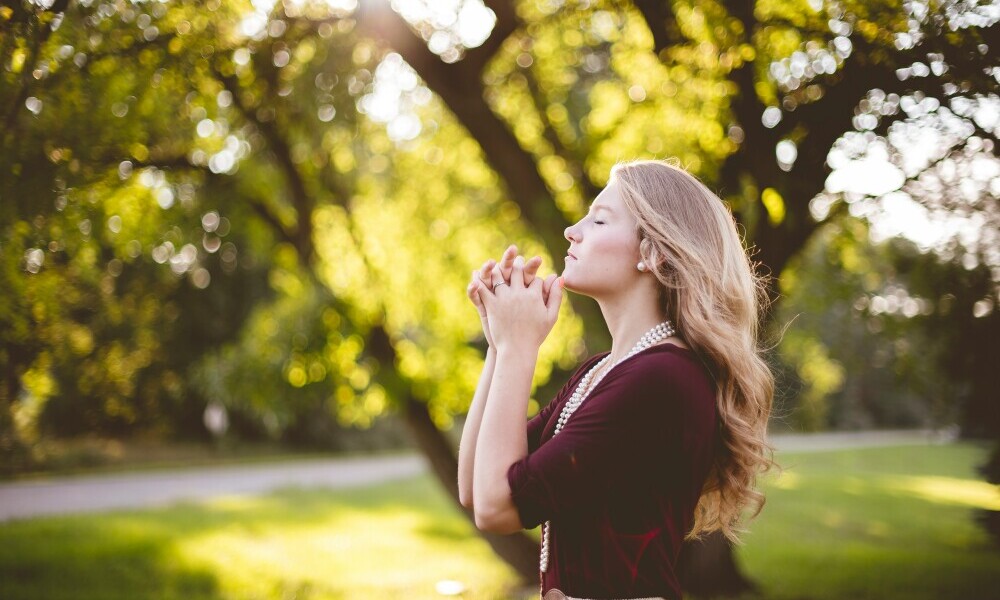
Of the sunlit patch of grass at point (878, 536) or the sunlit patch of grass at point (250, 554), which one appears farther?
the sunlit patch of grass at point (250, 554)

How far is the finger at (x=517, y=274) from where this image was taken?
6.21 ft

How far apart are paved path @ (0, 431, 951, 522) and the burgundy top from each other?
10028 mm

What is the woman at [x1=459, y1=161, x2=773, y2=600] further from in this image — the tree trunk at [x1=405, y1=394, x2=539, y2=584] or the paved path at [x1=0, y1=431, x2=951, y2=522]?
the paved path at [x1=0, y1=431, x2=951, y2=522]

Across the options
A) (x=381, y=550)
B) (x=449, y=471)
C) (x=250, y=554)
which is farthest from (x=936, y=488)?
(x=250, y=554)

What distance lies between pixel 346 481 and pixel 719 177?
51.1 ft

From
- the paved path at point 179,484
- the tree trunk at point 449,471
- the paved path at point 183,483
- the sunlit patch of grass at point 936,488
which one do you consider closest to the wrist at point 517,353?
the tree trunk at point 449,471

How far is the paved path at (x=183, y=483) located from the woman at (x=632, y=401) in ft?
32.5

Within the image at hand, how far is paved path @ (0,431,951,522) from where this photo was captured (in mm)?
13703

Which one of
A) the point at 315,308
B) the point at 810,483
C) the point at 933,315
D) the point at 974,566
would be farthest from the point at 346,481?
the point at 933,315

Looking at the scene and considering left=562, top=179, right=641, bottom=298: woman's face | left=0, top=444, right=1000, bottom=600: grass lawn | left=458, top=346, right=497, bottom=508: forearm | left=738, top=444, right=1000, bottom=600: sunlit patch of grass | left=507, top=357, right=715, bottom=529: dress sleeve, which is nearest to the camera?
left=507, top=357, right=715, bottom=529: dress sleeve

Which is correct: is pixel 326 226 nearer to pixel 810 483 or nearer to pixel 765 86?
pixel 765 86

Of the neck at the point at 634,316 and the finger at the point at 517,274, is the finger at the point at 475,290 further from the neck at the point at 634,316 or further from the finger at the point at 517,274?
the neck at the point at 634,316

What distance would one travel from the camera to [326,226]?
8.38 meters

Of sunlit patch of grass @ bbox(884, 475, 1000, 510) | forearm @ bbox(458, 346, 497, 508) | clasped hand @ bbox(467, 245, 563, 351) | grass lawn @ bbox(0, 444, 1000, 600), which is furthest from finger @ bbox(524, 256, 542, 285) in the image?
sunlit patch of grass @ bbox(884, 475, 1000, 510)
